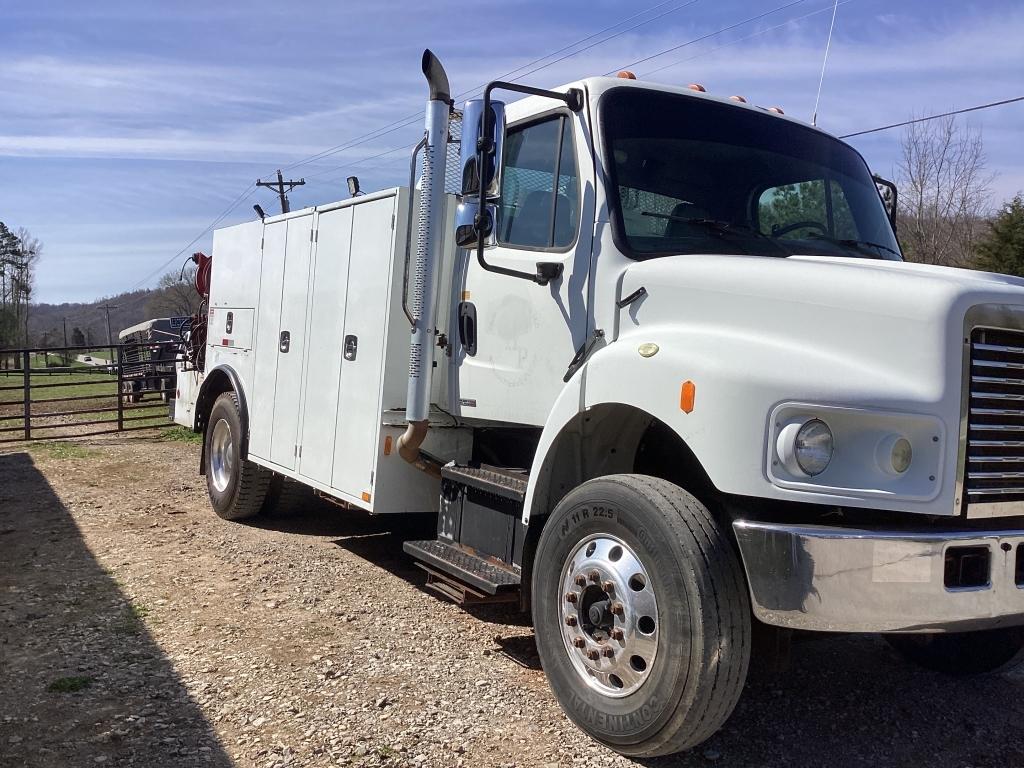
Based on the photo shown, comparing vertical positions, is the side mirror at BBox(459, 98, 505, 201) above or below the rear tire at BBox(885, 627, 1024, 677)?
above

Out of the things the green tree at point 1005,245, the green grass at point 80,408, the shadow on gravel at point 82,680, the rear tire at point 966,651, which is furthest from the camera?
the green tree at point 1005,245

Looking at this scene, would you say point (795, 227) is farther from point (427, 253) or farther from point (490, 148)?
point (427, 253)

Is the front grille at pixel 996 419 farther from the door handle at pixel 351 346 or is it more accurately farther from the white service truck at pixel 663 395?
the door handle at pixel 351 346

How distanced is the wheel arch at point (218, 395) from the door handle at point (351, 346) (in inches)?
76.5

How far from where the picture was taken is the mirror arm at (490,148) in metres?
4.13

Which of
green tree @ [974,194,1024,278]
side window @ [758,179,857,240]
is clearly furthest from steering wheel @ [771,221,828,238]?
green tree @ [974,194,1024,278]

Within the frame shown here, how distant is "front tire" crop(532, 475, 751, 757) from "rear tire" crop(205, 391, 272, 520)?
4275 mm

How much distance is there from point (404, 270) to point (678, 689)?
3080 mm

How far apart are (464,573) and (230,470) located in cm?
398

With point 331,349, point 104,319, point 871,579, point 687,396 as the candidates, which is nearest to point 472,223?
point 687,396

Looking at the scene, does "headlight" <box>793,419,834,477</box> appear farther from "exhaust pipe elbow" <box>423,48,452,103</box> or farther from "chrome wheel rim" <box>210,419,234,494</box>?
"chrome wheel rim" <box>210,419,234,494</box>

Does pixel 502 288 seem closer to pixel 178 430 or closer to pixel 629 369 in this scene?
pixel 629 369

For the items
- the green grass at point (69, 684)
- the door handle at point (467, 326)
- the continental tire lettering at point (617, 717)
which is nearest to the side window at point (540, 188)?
the door handle at point (467, 326)

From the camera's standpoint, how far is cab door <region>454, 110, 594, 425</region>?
170 inches
